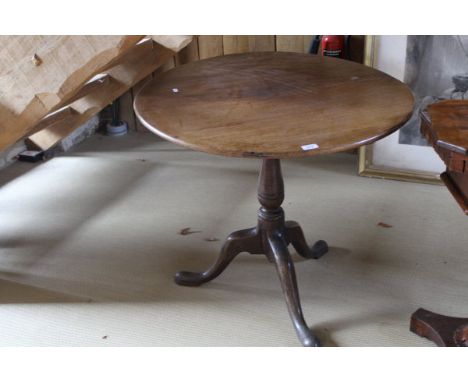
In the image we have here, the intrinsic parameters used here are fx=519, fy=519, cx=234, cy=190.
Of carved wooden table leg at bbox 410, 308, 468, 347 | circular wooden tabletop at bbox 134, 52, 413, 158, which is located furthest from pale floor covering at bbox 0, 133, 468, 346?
circular wooden tabletop at bbox 134, 52, 413, 158

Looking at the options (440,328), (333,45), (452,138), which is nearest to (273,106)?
(452,138)

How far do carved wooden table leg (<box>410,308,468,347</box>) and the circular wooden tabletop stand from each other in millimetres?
649

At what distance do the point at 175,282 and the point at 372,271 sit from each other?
74cm

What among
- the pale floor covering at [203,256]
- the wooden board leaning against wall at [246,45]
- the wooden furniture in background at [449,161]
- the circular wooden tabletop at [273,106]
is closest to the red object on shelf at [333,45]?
the wooden board leaning against wall at [246,45]

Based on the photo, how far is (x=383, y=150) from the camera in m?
2.56

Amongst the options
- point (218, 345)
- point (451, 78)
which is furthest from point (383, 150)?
point (218, 345)

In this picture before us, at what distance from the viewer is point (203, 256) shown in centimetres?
209

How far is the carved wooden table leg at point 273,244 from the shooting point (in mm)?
1691

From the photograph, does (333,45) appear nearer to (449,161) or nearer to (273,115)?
(273,115)

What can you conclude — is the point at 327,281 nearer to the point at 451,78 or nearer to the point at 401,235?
the point at 401,235

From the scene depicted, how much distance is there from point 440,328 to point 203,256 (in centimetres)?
92

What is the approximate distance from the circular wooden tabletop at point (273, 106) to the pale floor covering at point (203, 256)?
0.70m

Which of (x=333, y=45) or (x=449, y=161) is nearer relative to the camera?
(x=449, y=161)


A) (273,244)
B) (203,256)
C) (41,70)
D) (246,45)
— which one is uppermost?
(41,70)
